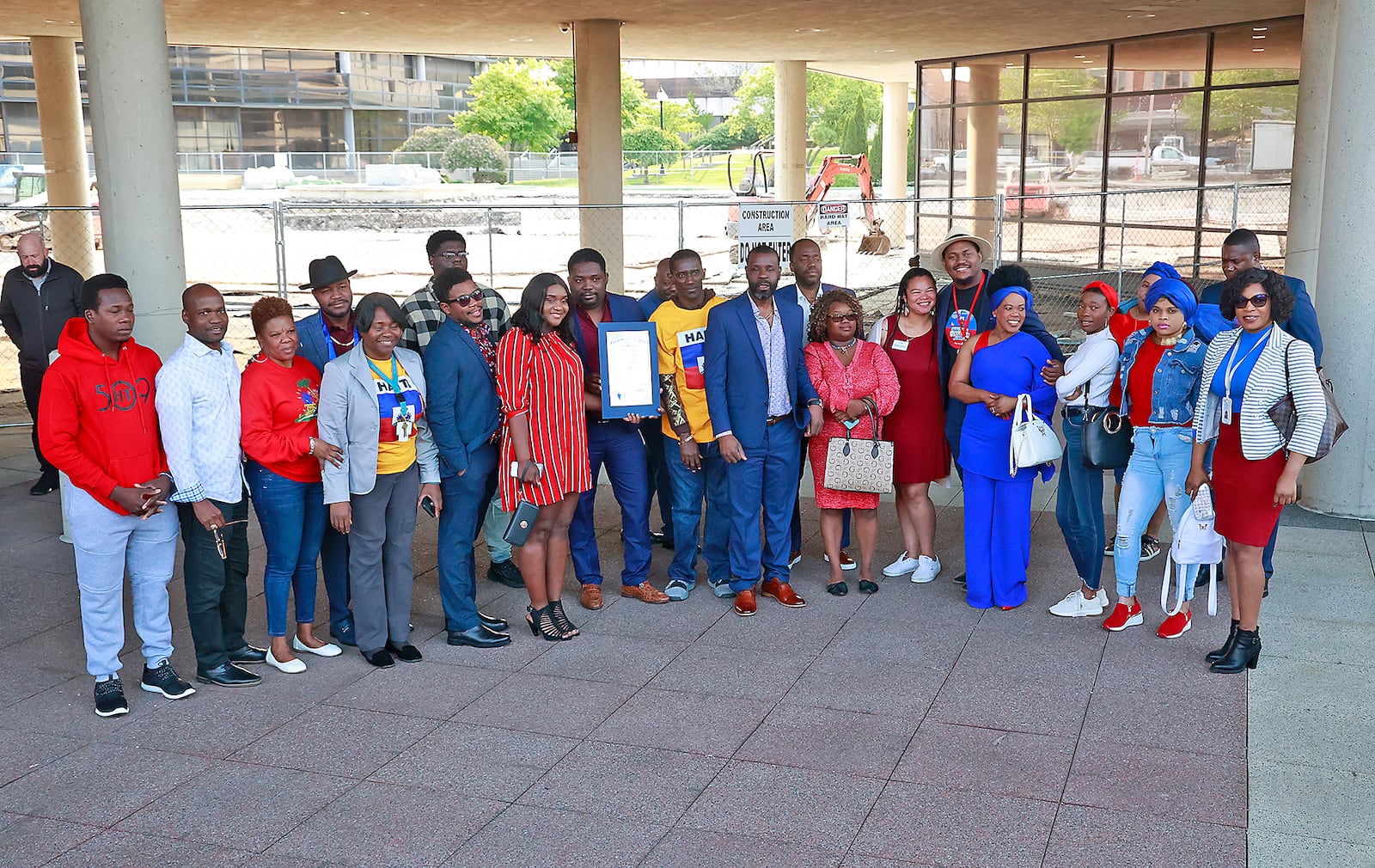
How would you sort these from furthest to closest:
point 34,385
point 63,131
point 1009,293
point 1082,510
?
point 63,131, point 34,385, point 1082,510, point 1009,293

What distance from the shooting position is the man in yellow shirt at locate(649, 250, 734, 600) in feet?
22.6

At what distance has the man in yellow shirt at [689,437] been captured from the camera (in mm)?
6875

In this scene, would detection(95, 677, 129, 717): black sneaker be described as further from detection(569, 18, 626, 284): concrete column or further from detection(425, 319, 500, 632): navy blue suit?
detection(569, 18, 626, 284): concrete column

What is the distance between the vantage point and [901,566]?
741cm

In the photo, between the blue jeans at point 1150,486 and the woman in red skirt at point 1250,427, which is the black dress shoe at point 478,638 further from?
the woman in red skirt at point 1250,427

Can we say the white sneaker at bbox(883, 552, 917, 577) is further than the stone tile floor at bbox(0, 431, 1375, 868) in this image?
Yes

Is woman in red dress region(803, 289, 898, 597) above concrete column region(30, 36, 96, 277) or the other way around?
the other way around

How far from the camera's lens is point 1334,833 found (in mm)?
4367

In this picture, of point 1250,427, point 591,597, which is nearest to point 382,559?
point 591,597

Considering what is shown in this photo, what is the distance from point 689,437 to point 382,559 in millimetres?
1770

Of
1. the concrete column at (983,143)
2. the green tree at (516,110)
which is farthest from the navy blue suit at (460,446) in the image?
the green tree at (516,110)

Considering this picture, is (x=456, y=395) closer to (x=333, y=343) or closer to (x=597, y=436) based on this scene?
(x=333, y=343)

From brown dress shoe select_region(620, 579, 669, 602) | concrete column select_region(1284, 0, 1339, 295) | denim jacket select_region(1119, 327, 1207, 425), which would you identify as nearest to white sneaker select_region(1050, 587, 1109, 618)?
denim jacket select_region(1119, 327, 1207, 425)

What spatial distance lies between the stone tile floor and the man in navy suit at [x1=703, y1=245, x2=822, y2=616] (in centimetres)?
29
